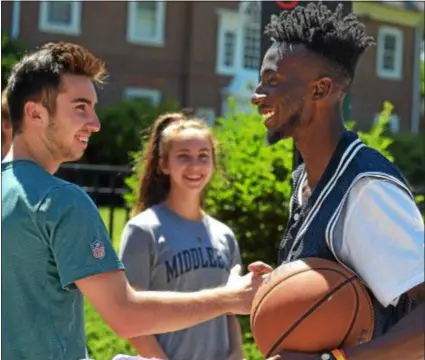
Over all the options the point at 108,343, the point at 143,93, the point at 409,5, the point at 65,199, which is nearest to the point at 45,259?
the point at 65,199

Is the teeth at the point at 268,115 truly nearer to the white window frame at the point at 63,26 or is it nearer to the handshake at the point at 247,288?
the handshake at the point at 247,288

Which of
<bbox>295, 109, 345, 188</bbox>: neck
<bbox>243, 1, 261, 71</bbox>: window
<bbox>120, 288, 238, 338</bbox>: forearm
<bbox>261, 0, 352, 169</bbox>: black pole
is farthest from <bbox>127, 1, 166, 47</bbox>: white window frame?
<bbox>295, 109, 345, 188</bbox>: neck

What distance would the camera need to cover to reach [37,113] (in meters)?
2.95

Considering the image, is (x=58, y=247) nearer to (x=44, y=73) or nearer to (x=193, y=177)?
(x=44, y=73)

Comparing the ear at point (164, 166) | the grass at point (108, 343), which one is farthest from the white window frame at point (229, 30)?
the ear at point (164, 166)

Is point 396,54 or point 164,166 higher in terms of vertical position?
point 396,54

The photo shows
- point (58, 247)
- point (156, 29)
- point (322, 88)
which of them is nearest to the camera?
point (322, 88)

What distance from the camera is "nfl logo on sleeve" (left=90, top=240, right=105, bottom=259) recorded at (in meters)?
2.75

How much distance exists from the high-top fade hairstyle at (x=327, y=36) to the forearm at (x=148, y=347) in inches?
72.9

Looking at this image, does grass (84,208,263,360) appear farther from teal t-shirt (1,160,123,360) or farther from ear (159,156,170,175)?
teal t-shirt (1,160,123,360)

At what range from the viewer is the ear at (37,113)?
9.65 ft

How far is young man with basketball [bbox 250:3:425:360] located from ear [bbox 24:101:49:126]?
834 millimetres

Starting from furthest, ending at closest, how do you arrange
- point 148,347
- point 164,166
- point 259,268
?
point 164,166 → point 148,347 → point 259,268

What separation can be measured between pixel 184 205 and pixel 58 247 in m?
1.66
